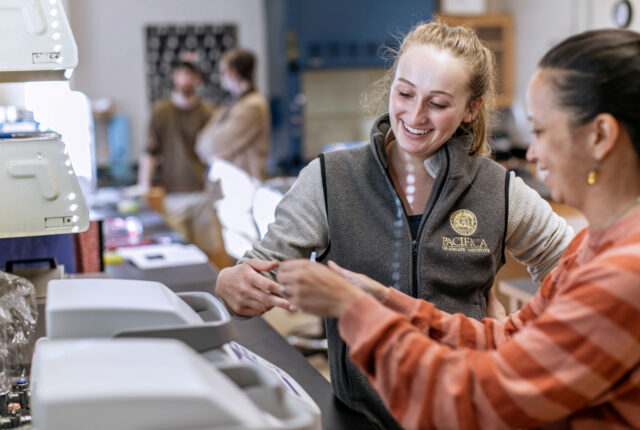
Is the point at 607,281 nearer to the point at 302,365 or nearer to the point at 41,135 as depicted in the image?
the point at 302,365

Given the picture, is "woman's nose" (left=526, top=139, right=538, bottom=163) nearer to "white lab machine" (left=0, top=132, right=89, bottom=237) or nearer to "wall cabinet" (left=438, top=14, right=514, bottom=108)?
"white lab machine" (left=0, top=132, right=89, bottom=237)

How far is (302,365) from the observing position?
1.62 meters

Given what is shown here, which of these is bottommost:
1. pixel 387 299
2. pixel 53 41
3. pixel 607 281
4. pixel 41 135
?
pixel 387 299

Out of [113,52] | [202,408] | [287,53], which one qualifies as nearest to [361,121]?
[287,53]

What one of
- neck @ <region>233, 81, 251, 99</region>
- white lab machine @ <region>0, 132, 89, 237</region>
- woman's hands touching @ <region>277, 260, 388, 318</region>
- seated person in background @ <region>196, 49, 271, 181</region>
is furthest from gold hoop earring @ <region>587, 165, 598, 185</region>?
neck @ <region>233, 81, 251, 99</region>

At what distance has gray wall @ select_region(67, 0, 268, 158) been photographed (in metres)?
5.98

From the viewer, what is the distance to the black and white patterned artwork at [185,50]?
615 cm

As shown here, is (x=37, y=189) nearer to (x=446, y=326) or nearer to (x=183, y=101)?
(x=446, y=326)

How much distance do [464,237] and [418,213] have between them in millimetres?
103

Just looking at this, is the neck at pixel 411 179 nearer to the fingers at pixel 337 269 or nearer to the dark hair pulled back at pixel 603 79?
the fingers at pixel 337 269

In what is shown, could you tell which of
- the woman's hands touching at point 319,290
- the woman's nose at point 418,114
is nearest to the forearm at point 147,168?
the woman's nose at point 418,114

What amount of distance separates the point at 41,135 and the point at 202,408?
3.08ft

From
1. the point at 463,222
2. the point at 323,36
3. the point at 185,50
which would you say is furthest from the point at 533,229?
the point at 185,50

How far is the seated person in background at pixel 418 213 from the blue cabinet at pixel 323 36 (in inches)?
162
